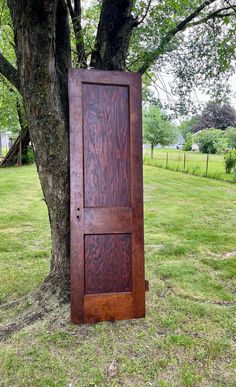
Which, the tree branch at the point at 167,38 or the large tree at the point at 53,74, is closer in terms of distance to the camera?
the large tree at the point at 53,74

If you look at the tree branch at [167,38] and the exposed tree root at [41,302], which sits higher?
the tree branch at [167,38]

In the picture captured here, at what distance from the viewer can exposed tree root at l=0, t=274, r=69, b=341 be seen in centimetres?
230

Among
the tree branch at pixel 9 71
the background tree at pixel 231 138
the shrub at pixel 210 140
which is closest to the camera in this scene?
the tree branch at pixel 9 71

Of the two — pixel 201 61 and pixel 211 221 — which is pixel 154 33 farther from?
pixel 211 221

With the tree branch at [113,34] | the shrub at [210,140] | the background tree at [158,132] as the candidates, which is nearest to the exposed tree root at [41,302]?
the tree branch at [113,34]

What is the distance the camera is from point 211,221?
5508mm

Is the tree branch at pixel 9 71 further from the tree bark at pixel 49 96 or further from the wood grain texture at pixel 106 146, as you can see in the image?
the wood grain texture at pixel 106 146

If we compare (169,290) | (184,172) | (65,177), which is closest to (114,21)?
(65,177)

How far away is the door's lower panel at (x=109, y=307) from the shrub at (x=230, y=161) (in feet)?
33.0

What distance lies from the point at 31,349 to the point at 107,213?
40.0 inches

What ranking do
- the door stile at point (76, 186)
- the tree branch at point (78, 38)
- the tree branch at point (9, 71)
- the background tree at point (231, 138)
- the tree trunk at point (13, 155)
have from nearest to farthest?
the door stile at point (76, 186), the tree branch at point (9, 71), the tree branch at point (78, 38), the tree trunk at point (13, 155), the background tree at point (231, 138)

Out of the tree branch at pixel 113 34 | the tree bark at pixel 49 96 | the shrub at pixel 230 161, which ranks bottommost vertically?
the shrub at pixel 230 161

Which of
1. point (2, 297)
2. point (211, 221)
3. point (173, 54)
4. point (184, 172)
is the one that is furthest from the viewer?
point (184, 172)

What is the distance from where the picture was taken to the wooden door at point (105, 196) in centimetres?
218
